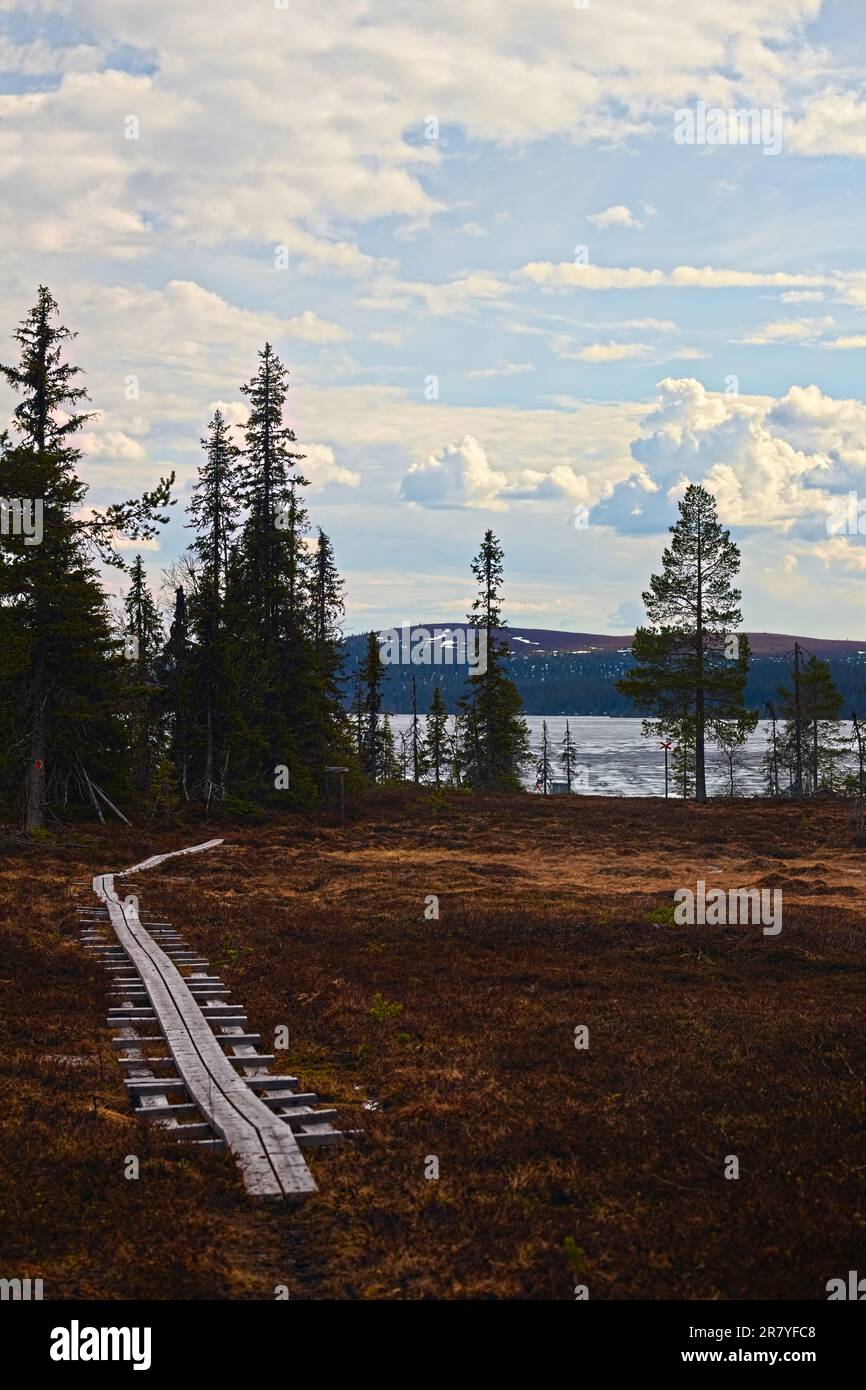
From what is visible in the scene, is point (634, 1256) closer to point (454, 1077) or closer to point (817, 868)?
point (454, 1077)

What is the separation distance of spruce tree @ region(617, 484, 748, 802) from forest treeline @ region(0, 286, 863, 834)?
94 millimetres

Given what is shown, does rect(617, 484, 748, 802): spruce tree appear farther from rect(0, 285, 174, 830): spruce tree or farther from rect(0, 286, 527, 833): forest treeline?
rect(0, 285, 174, 830): spruce tree

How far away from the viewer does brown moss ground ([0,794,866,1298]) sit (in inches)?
280

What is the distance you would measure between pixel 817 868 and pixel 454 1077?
72.6 ft

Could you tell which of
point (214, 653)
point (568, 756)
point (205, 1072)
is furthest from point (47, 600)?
point (568, 756)

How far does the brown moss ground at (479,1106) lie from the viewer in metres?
7.12

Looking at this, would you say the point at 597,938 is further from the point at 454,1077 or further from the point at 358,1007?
the point at 454,1077

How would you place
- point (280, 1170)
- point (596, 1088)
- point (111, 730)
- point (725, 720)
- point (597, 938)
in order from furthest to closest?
point (725, 720)
point (111, 730)
point (597, 938)
point (596, 1088)
point (280, 1170)

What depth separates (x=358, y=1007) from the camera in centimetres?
1460

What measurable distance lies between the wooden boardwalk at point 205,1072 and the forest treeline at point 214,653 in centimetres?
1812
